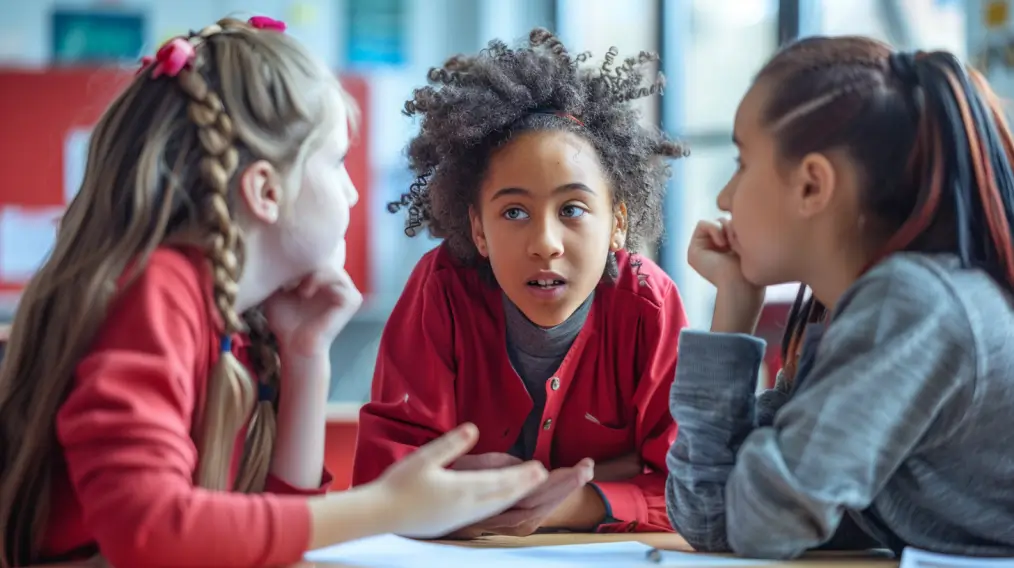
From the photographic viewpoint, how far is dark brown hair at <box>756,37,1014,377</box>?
0.85 m

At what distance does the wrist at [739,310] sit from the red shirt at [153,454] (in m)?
0.45

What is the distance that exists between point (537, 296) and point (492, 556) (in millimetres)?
386

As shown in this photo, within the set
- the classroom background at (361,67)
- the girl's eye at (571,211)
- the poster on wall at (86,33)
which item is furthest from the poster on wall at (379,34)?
the girl's eye at (571,211)

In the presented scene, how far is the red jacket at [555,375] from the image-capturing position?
1225 millimetres

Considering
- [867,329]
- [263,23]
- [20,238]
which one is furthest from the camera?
[20,238]

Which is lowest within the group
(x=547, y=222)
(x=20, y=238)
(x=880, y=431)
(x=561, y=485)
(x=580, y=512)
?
(x=20, y=238)

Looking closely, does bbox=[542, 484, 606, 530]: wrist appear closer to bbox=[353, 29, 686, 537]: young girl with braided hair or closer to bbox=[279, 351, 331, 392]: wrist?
bbox=[353, 29, 686, 537]: young girl with braided hair

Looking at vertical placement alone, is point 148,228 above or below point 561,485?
above

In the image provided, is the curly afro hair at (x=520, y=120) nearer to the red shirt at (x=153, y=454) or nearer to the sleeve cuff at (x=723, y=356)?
the sleeve cuff at (x=723, y=356)

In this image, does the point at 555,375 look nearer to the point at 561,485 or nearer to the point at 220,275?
the point at 561,485

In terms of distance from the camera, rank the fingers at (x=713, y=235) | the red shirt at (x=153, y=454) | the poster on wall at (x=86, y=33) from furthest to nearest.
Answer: the poster on wall at (x=86, y=33), the fingers at (x=713, y=235), the red shirt at (x=153, y=454)

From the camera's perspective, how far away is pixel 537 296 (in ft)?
3.75

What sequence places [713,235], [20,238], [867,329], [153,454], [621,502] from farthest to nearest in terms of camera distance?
[20,238] < [621,502] < [713,235] < [867,329] < [153,454]

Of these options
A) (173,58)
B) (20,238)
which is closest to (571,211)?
(173,58)
